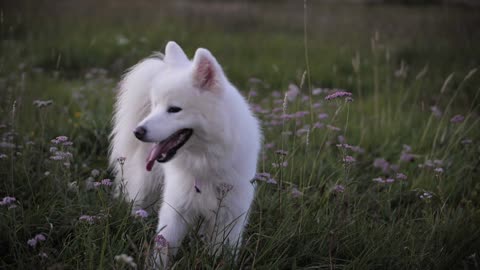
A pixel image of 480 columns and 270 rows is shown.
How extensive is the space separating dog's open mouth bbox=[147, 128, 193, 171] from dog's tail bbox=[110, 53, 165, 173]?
578 millimetres

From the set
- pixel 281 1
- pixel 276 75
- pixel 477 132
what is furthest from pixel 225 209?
pixel 281 1

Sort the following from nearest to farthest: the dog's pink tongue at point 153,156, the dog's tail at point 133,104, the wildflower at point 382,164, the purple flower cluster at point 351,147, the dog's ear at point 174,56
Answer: the dog's pink tongue at point 153,156
the purple flower cluster at point 351,147
the dog's ear at point 174,56
the dog's tail at point 133,104
the wildflower at point 382,164

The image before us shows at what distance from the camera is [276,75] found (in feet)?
20.6

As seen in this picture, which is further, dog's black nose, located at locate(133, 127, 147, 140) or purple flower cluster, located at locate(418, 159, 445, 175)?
purple flower cluster, located at locate(418, 159, 445, 175)

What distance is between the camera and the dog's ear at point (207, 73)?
95.0 inches

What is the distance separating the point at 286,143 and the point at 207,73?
98cm

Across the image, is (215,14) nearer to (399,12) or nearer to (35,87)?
(399,12)

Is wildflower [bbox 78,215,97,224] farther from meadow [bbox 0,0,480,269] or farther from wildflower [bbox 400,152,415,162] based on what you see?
wildflower [bbox 400,152,415,162]

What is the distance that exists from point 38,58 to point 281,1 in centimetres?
853

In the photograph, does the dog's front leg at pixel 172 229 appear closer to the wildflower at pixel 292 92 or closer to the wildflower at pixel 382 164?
the wildflower at pixel 292 92

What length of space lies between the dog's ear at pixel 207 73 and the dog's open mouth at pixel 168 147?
0.27 m

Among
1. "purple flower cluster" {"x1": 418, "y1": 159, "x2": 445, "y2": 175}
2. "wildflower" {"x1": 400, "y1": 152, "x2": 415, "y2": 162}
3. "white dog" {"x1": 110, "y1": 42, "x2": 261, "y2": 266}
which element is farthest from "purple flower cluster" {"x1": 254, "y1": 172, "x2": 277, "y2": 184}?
"wildflower" {"x1": 400, "y1": 152, "x2": 415, "y2": 162}

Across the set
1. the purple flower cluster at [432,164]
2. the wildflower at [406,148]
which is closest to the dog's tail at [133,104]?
the purple flower cluster at [432,164]

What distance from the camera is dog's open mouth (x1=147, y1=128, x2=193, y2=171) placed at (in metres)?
2.36
